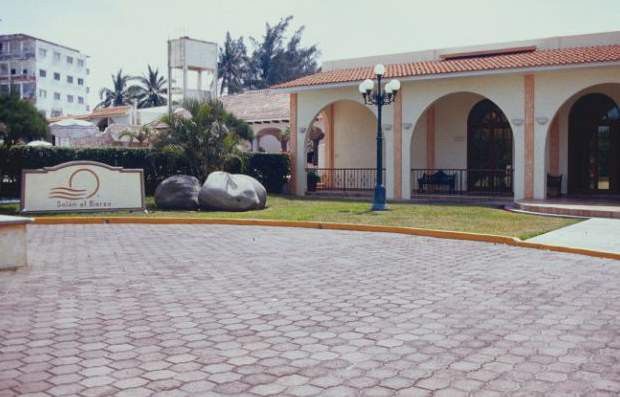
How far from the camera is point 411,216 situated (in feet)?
49.4

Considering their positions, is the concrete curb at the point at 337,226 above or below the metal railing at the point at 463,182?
below

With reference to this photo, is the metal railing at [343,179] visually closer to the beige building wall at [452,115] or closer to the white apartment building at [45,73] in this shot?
the beige building wall at [452,115]

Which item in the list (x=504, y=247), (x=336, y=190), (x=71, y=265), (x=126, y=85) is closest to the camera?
(x=71, y=265)

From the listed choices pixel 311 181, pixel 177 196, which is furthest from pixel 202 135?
pixel 311 181

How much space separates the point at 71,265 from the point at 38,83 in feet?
282

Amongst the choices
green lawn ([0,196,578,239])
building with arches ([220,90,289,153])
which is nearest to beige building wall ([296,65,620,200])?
green lawn ([0,196,578,239])

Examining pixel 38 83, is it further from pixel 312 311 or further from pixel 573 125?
pixel 312 311

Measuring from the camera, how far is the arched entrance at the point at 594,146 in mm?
20812

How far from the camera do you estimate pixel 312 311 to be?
5703 millimetres

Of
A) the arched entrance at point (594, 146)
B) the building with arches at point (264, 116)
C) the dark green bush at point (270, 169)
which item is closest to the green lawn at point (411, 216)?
the dark green bush at point (270, 169)

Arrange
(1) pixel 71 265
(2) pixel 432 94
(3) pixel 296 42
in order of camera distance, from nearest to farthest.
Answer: (1) pixel 71 265 → (2) pixel 432 94 → (3) pixel 296 42

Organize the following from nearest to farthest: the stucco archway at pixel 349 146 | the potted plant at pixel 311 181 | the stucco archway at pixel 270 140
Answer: the potted plant at pixel 311 181
the stucco archway at pixel 349 146
the stucco archway at pixel 270 140

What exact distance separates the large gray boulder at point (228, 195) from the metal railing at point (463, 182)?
7.53 meters

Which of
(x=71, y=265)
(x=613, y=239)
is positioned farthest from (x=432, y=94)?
(x=71, y=265)
